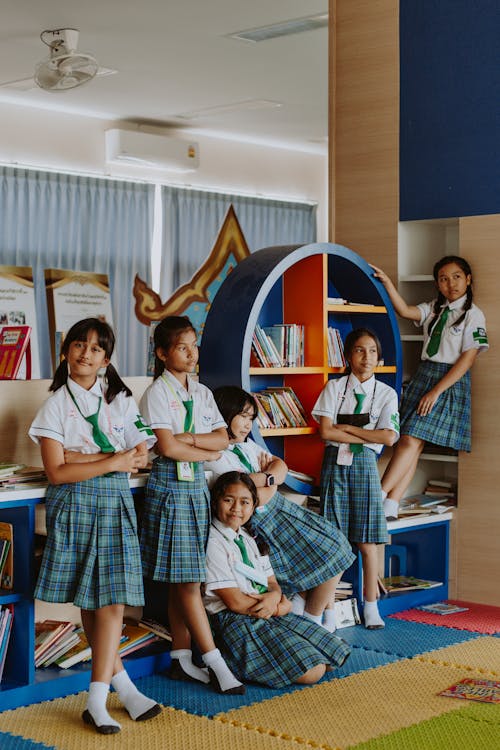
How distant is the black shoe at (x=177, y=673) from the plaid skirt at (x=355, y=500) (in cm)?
107

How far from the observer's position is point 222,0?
20.4 feet

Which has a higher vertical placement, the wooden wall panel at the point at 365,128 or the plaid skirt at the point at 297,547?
the wooden wall panel at the point at 365,128

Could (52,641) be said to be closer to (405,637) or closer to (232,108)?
(405,637)

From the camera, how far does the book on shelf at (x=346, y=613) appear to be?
4.57 m

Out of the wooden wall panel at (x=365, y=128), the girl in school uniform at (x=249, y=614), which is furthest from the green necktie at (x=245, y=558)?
the wooden wall panel at (x=365, y=128)

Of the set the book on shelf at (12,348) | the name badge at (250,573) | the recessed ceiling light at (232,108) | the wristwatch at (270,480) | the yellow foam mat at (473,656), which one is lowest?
the yellow foam mat at (473,656)

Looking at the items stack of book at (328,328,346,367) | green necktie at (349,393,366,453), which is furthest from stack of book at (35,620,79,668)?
stack of book at (328,328,346,367)

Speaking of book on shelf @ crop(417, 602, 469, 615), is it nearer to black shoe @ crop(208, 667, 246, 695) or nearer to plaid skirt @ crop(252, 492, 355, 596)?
plaid skirt @ crop(252, 492, 355, 596)

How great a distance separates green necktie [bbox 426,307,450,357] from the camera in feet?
17.1

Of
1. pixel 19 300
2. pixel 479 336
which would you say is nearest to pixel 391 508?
pixel 479 336

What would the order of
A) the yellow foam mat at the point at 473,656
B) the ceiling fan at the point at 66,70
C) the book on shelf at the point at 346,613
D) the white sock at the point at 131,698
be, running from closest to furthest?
the white sock at the point at 131,698 < the yellow foam mat at the point at 473,656 < the book on shelf at the point at 346,613 < the ceiling fan at the point at 66,70

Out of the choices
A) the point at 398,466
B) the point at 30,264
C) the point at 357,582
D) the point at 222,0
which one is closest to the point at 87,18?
the point at 222,0

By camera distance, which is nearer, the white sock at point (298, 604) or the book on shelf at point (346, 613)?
the white sock at point (298, 604)

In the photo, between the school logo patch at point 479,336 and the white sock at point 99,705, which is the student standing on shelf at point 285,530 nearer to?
the white sock at point 99,705
